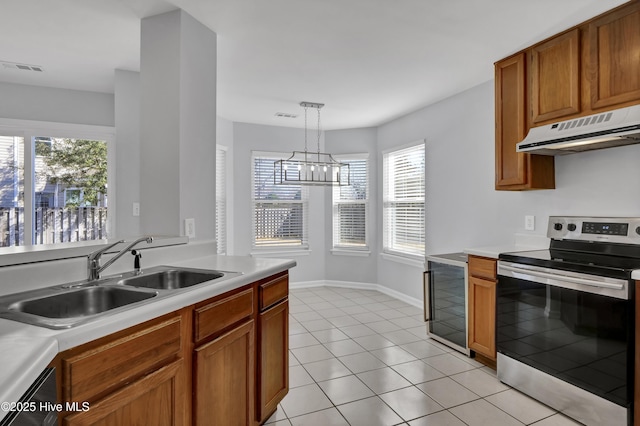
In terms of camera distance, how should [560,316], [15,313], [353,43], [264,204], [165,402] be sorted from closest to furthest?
[15,313] → [165,402] → [560,316] → [353,43] → [264,204]

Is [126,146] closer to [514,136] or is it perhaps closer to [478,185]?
[514,136]

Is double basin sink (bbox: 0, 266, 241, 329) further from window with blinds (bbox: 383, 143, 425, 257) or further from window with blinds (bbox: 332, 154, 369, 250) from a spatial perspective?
window with blinds (bbox: 332, 154, 369, 250)

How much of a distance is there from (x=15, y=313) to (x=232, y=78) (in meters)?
2.94

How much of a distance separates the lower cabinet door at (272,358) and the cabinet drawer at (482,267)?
1.68 metres

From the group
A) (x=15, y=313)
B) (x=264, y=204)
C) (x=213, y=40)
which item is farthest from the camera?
(x=264, y=204)

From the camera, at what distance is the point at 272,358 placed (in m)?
2.11

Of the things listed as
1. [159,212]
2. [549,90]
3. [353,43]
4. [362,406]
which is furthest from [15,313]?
[549,90]

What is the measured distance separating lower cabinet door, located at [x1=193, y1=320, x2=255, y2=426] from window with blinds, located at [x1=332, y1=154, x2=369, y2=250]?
4.01 metres

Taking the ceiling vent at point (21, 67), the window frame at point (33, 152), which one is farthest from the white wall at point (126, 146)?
the ceiling vent at point (21, 67)

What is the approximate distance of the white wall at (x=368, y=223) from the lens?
5656 mm

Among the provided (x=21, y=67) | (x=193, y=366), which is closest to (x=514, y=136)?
(x=193, y=366)

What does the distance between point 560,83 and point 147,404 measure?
3139mm

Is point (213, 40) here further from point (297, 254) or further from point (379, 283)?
point (379, 283)

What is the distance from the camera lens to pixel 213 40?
2.66m
